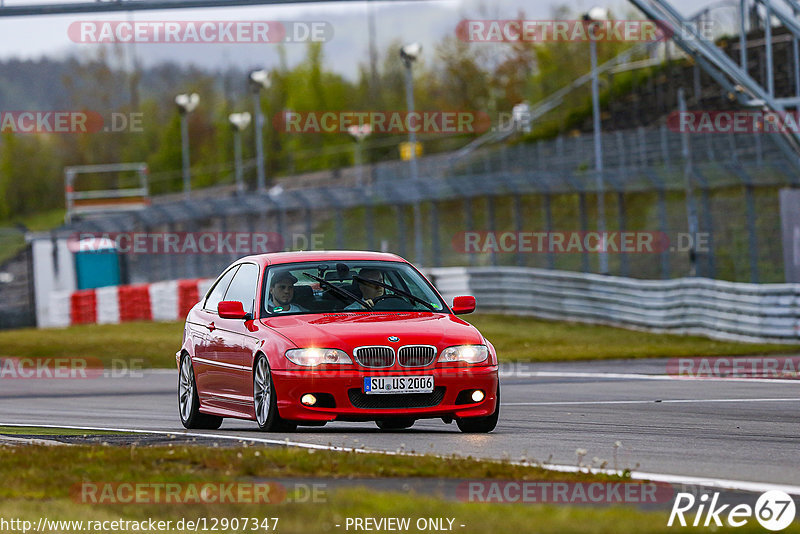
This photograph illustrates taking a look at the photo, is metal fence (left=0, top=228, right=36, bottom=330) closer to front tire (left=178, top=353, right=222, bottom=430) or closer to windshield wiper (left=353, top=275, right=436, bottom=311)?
front tire (left=178, top=353, right=222, bottom=430)

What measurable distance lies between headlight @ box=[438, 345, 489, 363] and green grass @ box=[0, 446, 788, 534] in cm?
204

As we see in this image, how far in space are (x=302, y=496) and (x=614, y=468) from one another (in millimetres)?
2140

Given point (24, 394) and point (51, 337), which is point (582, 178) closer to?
point (51, 337)

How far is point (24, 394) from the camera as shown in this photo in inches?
771

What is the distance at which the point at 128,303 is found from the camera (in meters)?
42.9

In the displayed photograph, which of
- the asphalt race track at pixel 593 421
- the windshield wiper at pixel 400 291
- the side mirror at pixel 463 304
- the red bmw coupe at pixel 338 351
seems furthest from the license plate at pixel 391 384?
the side mirror at pixel 463 304

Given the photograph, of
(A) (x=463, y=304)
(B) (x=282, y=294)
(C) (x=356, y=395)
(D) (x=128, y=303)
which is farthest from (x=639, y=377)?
(D) (x=128, y=303)

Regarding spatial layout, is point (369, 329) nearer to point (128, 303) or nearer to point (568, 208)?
point (568, 208)

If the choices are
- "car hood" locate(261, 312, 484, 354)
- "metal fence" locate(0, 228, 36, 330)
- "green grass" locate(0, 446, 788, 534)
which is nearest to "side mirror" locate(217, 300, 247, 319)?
"car hood" locate(261, 312, 484, 354)

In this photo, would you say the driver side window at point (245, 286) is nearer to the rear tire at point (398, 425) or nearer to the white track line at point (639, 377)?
the rear tire at point (398, 425)

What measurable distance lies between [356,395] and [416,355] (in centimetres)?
51

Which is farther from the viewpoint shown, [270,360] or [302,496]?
[270,360]

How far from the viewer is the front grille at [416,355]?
441 inches

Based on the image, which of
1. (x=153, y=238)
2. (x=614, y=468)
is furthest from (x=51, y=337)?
(x=614, y=468)
